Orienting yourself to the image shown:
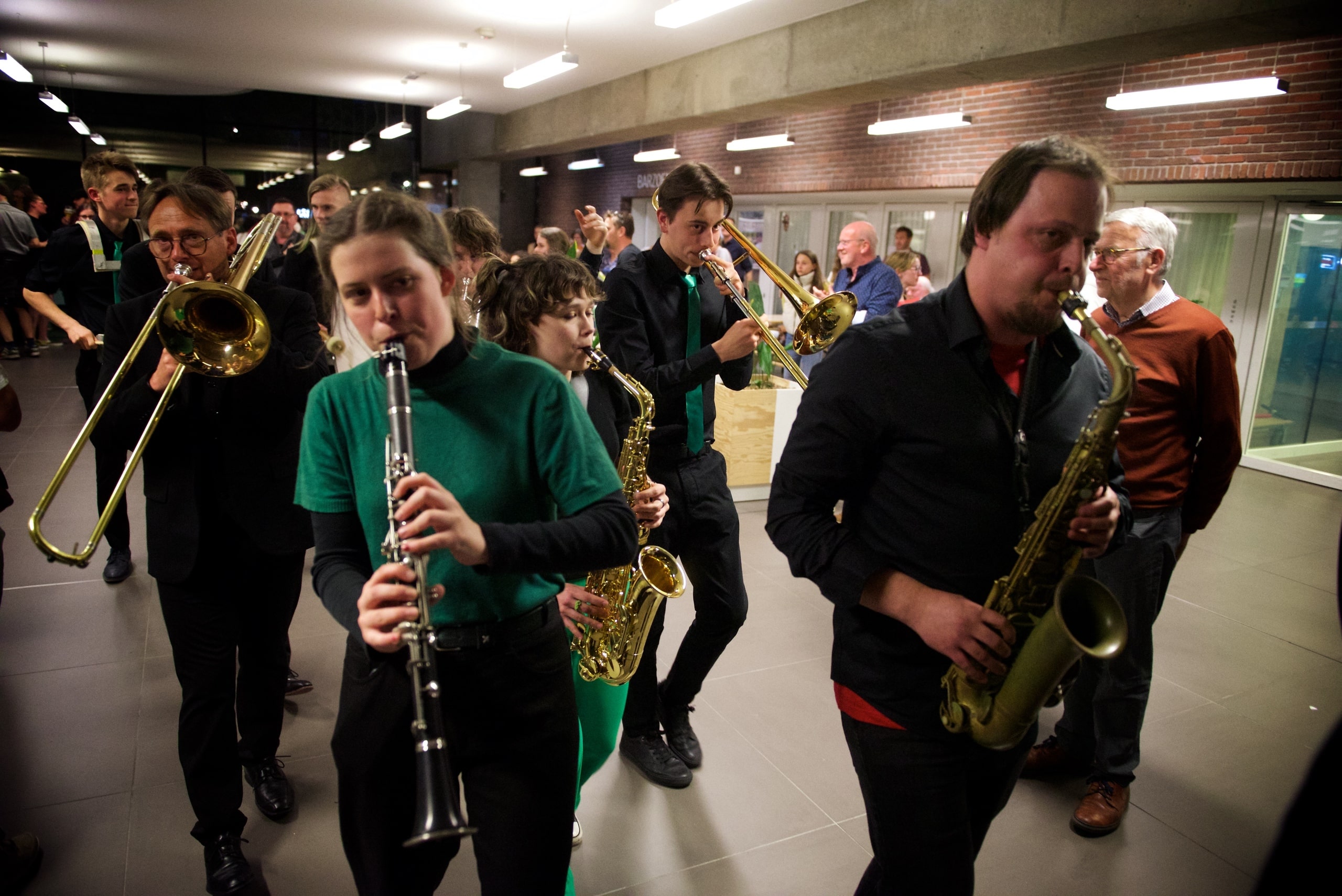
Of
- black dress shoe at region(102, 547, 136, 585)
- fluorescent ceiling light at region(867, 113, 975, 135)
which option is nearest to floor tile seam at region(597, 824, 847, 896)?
black dress shoe at region(102, 547, 136, 585)

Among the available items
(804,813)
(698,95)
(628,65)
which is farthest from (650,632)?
(628,65)

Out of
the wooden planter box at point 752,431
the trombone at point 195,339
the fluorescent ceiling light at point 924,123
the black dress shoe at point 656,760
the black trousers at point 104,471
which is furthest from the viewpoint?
the fluorescent ceiling light at point 924,123

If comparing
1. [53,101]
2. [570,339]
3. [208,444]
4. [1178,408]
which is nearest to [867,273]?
[1178,408]

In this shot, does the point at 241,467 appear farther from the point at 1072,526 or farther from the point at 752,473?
the point at 752,473

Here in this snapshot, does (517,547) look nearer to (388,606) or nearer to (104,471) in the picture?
(388,606)

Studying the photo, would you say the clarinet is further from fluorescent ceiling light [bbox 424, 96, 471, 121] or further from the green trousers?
fluorescent ceiling light [bbox 424, 96, 471, 121]

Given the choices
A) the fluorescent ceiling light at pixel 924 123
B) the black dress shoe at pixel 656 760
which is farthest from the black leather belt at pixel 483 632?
the fluorescent ceiling light at pixel 924 123

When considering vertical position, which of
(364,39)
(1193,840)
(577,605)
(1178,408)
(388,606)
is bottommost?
(1193,840)

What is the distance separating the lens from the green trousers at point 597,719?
232 cm

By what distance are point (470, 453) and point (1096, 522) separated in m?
1.20

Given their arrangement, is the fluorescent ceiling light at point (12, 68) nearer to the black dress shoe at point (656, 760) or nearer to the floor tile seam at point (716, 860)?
the black dress shoe at point (656, 760)

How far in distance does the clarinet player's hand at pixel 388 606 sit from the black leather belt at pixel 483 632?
10 centimetres

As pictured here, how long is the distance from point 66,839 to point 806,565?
2.58m

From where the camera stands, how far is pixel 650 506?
247cm
